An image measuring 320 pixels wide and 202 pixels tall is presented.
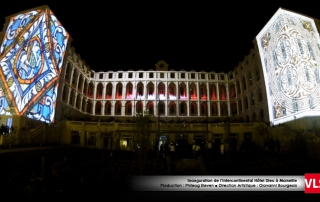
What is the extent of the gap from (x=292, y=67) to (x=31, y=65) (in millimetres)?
37495

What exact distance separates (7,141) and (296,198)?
2608cm

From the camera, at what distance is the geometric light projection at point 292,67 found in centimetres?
2833

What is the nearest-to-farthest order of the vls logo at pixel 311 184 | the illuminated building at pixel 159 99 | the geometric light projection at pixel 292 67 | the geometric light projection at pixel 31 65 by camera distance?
the vls logo at pixel 311 184
the geometric light projection at pixel 292 67
the illuminated building at pixel 159 99
the geometric light projection at pixel 31 65

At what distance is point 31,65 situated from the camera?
32469mm

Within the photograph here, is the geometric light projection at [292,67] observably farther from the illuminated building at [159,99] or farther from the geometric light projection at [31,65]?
the geometric light projection at [31,65]

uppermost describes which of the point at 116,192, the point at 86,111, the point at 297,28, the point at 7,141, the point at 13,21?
the point at 13,21

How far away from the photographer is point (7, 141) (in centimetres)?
2311

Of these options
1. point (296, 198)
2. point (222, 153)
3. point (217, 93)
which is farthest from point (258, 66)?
point (296, 198)

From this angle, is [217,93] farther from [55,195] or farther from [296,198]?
[55,195]

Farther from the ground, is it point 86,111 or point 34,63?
point 34,63

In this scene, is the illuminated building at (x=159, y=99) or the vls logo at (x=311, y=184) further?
the illuminated building at (x=159, y=99)

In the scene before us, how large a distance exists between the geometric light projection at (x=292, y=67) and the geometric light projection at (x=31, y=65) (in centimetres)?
3584

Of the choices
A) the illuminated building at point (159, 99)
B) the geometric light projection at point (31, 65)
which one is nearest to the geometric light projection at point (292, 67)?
the illuminated building at point (159, 99)

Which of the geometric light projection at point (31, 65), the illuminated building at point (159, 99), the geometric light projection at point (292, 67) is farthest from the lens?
the geometric light projection at point (31, 65)
